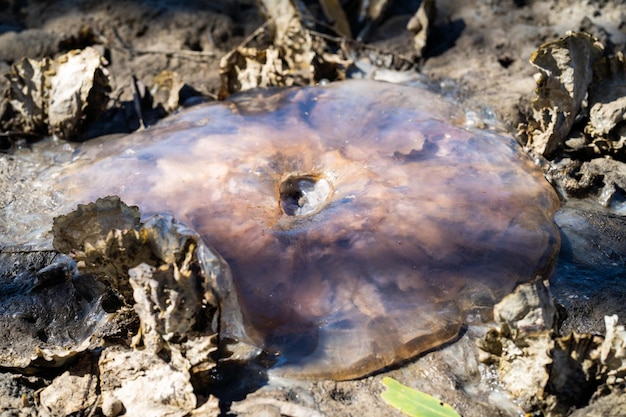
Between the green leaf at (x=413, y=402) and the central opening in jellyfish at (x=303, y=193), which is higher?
the central opening in jellyfish at (x=303, y=193)

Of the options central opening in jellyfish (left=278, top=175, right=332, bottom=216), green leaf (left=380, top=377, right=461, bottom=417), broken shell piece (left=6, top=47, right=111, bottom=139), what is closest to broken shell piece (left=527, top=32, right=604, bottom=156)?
central opening in jellyfish (left=278, top=175, right=332, bottom=216)

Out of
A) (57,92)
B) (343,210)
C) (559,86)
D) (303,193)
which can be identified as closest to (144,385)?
(343,210)

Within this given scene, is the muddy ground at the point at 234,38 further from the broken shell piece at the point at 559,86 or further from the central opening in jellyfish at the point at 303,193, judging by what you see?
the central opening in jellyfish at the point at 303,193

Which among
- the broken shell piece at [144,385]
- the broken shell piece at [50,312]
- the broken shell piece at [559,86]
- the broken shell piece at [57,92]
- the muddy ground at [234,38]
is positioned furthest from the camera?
the muddy ground at [234,38]

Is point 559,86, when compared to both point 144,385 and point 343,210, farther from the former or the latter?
point 144,385

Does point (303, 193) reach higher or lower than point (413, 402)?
higher

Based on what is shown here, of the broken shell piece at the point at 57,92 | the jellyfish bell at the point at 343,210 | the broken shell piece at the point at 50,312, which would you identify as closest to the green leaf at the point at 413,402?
the jellyfish bell at the point at 343,210
